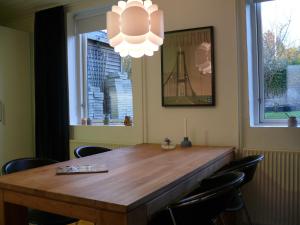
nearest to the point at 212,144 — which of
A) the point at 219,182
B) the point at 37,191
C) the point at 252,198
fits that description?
the point at 252,198

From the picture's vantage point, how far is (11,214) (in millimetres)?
1769

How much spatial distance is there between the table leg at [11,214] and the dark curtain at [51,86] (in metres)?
2.01

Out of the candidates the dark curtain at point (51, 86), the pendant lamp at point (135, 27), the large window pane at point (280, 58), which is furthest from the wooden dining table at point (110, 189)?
the dark curtain at point (51, 86)

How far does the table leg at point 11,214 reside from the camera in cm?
174

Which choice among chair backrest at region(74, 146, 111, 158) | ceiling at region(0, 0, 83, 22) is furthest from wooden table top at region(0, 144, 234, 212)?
ceiling at region(0, 0, 83, 22)

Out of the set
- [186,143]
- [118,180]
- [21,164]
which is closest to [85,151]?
[21,164]

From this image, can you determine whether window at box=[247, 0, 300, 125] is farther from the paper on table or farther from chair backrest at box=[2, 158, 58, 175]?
chair backrest at box=[2, 158, 58, 175]

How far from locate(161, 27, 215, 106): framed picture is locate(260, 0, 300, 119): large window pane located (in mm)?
507

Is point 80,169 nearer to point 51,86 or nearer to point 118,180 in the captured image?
point 118,180

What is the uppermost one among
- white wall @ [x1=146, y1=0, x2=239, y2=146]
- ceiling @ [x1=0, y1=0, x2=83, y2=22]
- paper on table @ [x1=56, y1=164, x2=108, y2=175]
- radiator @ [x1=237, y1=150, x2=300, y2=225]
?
ceiling @ [x1=0, y1=0, x2=83, y2=22]

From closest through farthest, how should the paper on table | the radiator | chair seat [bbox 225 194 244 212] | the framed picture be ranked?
1. the paper on table
2. chair seat [bbox 225 194 244 212]
3. the radiator
4. the framed picture

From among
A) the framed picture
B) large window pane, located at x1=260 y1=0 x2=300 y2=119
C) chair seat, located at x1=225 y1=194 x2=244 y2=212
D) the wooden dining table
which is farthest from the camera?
the framed picture

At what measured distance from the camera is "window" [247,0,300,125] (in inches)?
110

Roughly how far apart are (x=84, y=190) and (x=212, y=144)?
5.64ft
